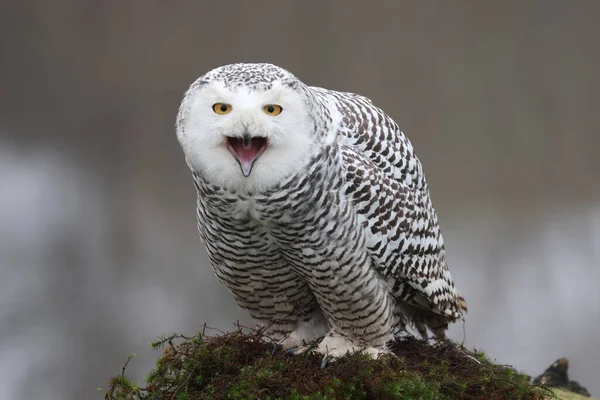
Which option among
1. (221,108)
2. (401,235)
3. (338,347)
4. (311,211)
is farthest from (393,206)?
(221,108)

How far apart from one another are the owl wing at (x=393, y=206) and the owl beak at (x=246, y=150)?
23cm

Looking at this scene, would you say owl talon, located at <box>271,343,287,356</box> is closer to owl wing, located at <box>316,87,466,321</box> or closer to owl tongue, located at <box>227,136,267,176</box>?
owl wing, located at <box>316,87,466,321</box>

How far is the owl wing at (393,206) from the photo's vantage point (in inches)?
58.7

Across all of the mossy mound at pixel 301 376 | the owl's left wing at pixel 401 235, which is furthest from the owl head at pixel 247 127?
the mossy mound at pixel 301 376

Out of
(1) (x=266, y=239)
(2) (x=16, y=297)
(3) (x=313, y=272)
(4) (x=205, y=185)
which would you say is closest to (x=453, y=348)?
(3) (x=313, y=272)

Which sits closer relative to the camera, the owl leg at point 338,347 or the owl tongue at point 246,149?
the owl tongue at point 246,149

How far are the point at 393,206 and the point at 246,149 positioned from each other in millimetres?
431

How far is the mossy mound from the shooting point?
143cm

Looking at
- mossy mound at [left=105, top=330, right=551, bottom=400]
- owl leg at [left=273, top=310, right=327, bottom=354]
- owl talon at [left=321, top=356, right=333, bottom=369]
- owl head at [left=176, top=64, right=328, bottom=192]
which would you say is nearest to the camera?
owl head at [left=176, top=64, right=328, bottom=192]

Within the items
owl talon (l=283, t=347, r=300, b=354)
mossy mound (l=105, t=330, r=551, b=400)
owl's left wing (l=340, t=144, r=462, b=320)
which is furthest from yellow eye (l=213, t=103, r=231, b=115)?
owl talon (l=283, t=347, r=300, b=354)

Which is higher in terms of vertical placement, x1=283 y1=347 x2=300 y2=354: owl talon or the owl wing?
Result: the owl wing

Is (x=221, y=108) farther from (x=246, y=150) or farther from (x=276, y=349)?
(x=276, y=349)

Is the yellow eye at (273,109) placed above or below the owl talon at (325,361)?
above

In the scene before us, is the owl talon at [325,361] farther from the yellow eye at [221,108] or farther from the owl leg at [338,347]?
the yellow eye at [221,108]
